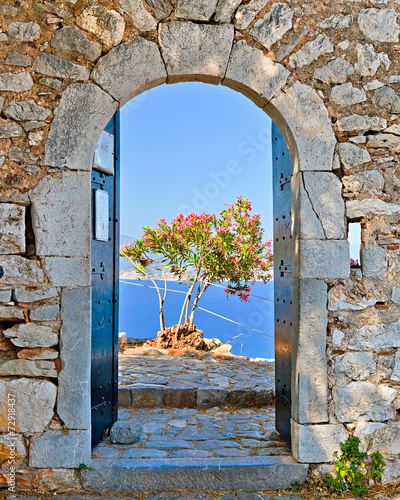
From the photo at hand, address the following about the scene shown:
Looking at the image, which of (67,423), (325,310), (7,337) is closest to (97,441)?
(67,423)

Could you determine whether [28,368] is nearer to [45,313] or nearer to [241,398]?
[45,313]

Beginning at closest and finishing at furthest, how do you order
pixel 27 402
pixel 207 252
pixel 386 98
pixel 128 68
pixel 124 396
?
1. pixel 27 402
2. pixel 128 68
3. pixel 386 98
4. pixel 124 396
5. pixel 207 252

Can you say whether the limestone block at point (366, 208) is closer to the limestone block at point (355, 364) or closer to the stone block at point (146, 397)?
the limestone block at point (355, 364)

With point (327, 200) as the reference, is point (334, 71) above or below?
above

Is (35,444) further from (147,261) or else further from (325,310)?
(147,261)

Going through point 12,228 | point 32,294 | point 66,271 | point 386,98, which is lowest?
point 32,294

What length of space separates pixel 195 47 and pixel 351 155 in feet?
4.11

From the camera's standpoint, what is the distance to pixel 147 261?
24.3ft

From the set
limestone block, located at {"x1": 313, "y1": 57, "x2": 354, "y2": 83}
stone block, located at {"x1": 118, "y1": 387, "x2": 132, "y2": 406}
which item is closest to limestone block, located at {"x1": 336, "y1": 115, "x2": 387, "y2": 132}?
limestone block, located at {"x1": 313, "y1": 57, "x2": 354, "y2": 83}

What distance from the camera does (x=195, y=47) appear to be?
2.76 meters

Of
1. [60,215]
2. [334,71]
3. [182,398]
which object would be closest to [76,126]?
[60,215]

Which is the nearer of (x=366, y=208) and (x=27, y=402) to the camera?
(x=27, y=402)

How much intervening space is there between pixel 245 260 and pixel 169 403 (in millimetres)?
3154

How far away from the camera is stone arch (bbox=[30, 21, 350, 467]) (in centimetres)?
266
